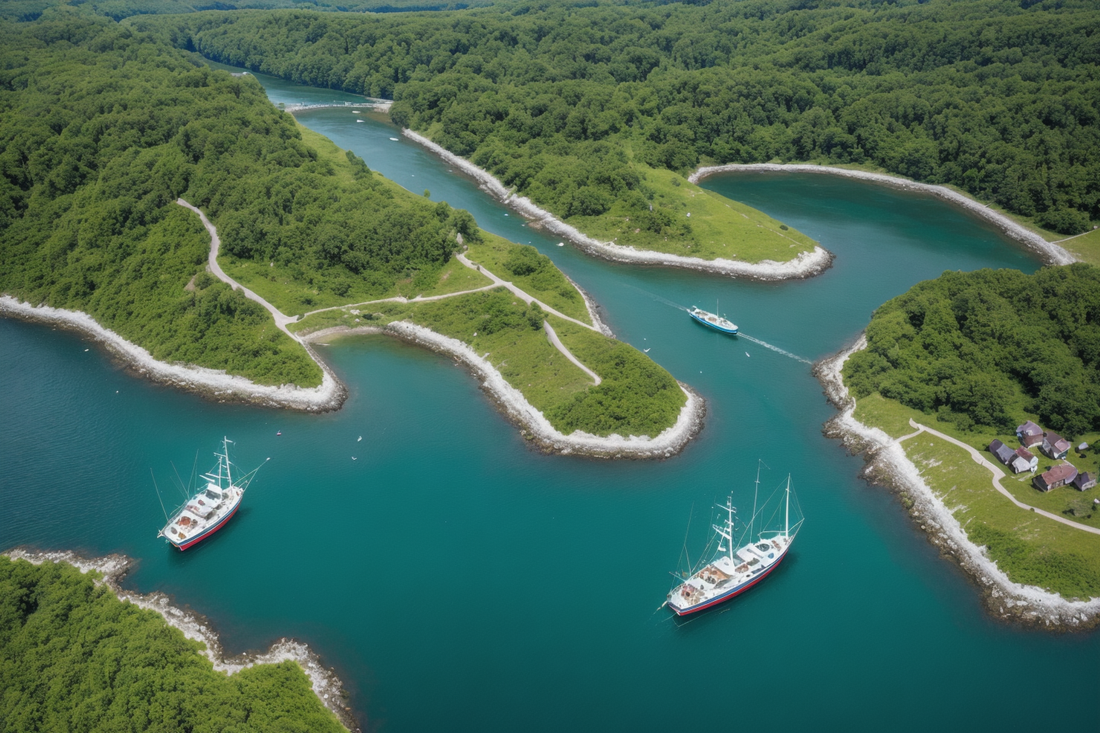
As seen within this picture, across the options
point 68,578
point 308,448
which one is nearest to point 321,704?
point 68,578

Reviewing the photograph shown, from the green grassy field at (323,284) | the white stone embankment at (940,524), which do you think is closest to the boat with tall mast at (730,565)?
the white stone embankment at (940,524)

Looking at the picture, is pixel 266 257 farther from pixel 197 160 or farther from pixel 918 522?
pixel 918 522

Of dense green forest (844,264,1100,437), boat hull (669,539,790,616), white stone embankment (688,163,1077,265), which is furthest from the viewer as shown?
white stone embankment (688,163,1077,265)

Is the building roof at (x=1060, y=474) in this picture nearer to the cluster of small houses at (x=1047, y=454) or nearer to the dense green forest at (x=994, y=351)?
the cluster of small houses at (x=1047, y=454)

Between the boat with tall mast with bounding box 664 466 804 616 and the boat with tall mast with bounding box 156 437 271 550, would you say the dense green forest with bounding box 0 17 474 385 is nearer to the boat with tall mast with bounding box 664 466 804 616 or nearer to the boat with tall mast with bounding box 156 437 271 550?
the boat with tall mast with bounding box 156 437 271 550

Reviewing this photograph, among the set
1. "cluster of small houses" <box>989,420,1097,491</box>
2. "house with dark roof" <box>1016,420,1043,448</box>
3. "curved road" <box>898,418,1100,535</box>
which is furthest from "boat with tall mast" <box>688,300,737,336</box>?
"house with dark roof" <box>1016,420,1043,448</box>

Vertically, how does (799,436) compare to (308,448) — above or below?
above
